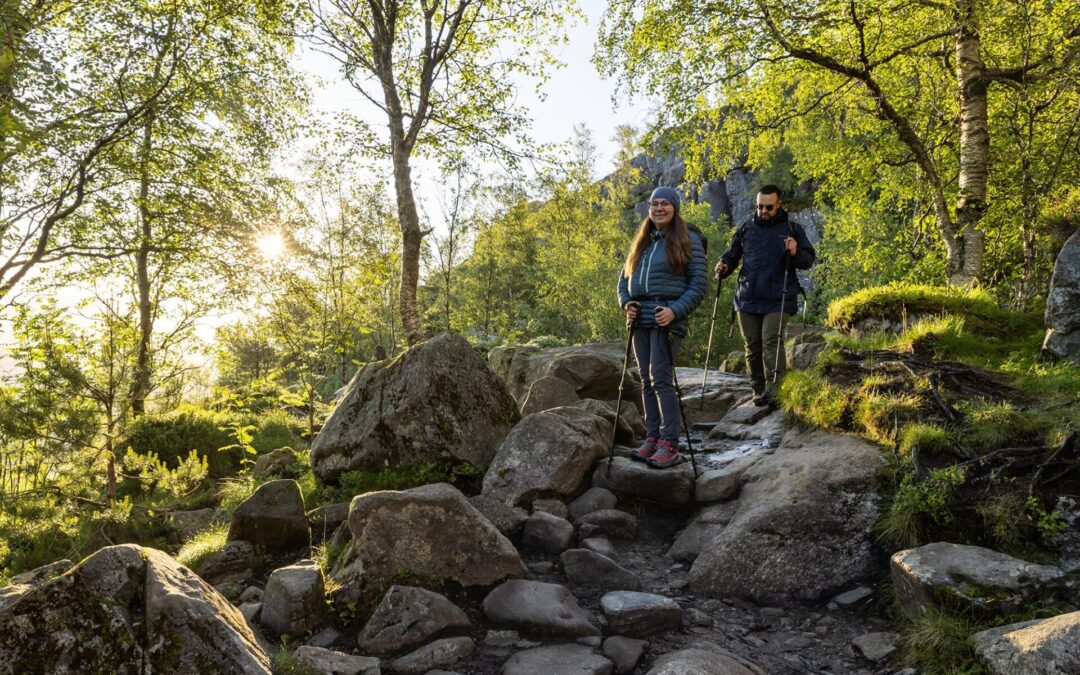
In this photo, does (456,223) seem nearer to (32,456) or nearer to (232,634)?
(32,456)

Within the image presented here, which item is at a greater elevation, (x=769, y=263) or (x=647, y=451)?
(x=769, y=263)

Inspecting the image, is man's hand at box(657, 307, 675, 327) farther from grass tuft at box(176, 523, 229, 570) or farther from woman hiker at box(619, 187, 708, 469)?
grass tuft at box(176, 523, 229, 570)

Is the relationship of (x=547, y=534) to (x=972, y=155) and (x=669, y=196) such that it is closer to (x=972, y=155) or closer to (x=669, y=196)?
(x=669, y=196)

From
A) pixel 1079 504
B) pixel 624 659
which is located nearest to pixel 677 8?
pixel 1079 504

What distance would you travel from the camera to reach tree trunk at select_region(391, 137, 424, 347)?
41.2 feet

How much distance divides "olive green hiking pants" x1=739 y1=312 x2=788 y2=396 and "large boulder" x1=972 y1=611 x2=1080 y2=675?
194 inches

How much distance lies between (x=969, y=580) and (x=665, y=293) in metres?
3.72

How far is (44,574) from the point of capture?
17.9 feet

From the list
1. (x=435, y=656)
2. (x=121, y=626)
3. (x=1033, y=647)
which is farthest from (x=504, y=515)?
(x=1033, y=647)

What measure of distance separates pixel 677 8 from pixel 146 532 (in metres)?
Result: 15.1

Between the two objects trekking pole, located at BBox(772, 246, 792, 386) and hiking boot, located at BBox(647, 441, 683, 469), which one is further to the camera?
trekking pole, located at BBox(772, 246, 792, 386)

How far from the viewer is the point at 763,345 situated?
306 inches

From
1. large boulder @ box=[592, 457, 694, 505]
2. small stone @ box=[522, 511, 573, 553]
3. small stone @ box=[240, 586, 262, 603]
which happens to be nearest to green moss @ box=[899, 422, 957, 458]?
large boulder @ box=[592, 457, 694, 505]

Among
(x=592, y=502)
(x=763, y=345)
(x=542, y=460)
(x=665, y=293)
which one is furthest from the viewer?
(x=763, y=345)
